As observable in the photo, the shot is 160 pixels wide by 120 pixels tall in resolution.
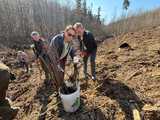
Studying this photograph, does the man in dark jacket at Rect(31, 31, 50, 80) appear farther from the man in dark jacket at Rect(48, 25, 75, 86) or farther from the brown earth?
the man in dark jacket at Rect(48, 25, 75, 86)

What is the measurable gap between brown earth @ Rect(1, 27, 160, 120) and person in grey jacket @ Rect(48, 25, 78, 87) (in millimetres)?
617

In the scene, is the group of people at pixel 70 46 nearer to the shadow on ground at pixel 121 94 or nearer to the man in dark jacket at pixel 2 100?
the shadow on ground at pixel 121 94

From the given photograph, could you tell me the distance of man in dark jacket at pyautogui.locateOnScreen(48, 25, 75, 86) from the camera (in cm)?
663

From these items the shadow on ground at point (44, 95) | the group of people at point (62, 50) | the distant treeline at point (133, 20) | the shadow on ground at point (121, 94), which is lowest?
the shadow on ground at point (44, 95)

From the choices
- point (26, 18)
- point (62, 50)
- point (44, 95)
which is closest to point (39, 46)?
point (44, 95)

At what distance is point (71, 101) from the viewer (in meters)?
6.05

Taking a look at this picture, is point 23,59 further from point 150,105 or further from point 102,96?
point 150,105

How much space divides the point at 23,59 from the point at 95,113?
6.38 metres

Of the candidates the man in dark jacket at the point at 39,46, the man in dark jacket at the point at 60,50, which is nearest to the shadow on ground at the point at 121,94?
the man in dark jacket at the point at 60,50

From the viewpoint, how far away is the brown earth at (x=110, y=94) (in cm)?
617

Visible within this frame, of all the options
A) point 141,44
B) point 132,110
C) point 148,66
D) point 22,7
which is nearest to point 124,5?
point 22,7

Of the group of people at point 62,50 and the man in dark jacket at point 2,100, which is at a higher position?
the group of people at point 62,50

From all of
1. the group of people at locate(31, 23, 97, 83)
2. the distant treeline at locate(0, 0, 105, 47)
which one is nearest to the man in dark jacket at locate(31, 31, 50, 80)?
the group of people at locate(31, 23, 97, 83)

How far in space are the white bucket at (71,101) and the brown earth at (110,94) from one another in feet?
0.37
